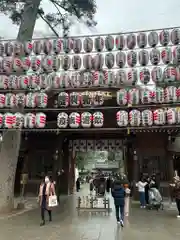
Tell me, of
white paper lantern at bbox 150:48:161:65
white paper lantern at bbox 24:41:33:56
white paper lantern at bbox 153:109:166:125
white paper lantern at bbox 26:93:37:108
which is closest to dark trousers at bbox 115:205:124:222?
white paper lantern at bbox 153:109:166:125

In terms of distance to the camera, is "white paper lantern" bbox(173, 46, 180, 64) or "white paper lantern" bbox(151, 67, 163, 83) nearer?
"white paper lantern" bbox(173, 46, 180, 64)

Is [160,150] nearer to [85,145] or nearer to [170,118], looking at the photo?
[85,145]

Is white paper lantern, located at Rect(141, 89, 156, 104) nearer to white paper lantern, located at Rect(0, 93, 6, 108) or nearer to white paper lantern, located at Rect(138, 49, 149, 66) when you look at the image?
white paper lantern, located at Rect(138, 49, 149, 66)

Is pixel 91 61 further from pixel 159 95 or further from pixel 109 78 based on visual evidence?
pixel 159 95

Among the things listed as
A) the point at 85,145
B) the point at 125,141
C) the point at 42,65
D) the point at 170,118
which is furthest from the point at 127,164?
the point at 42,65

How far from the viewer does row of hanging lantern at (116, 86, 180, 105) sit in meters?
11.8

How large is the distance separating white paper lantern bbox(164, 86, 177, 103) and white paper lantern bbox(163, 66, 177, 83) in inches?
14.0

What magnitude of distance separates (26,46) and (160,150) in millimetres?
10748

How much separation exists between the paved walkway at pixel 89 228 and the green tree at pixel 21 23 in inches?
67.1

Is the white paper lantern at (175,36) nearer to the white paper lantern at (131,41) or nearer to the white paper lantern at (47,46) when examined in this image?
the white paper lantern at (131,41)

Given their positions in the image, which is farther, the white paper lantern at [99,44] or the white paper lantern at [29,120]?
the white paper lantern at [29,120]

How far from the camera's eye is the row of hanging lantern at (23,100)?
1249 cm

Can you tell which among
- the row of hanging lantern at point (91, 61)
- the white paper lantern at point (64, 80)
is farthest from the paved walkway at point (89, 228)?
the row of hanging lantern at point (91, 61)

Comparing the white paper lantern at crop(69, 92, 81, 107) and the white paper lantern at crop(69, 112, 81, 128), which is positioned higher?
the white paper lantern at crop(69, 92, 81, 107)
